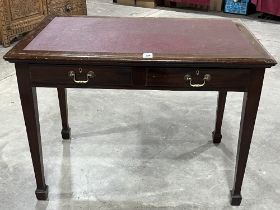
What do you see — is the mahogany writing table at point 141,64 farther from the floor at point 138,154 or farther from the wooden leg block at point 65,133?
the wooden leg block at point 65,133

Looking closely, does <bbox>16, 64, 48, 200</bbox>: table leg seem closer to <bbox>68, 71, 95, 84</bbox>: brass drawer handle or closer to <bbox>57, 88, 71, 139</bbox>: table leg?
<bbox>68, 71, 95, 84</bbox>: brass drawer handle

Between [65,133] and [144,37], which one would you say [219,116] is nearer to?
[144,37]

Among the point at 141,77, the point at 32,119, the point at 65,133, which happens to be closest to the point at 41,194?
the point at 32,119

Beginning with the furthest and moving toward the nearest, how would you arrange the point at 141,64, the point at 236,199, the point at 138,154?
the point at 138,154
the point at 236,199
the point at 141,64

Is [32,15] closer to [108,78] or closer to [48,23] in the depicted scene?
[48,23]

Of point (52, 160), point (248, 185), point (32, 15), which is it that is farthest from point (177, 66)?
point (32, 15)

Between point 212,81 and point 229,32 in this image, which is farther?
point 229,32

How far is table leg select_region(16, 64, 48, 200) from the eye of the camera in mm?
1429

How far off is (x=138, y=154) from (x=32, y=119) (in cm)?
74

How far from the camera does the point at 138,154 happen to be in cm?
208

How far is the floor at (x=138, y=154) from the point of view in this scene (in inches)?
69.3

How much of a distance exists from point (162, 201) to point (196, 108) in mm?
1010

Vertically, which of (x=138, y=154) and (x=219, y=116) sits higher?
(x=219, y=116)

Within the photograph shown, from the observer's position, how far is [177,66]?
140 centimetres
